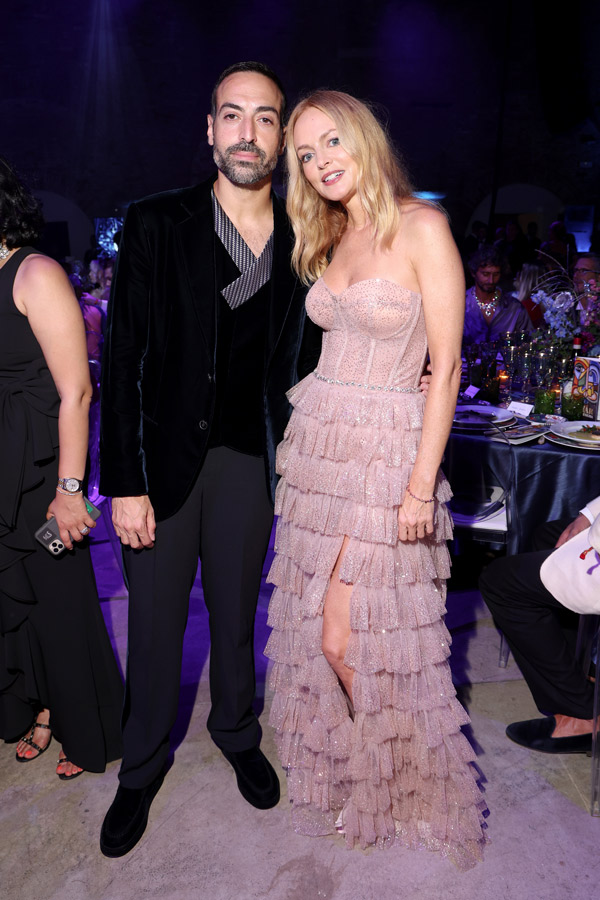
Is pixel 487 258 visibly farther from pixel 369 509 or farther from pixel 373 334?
pixel 369 509

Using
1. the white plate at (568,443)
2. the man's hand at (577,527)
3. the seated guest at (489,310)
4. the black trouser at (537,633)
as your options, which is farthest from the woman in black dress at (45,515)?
the seated guest at (489,310)

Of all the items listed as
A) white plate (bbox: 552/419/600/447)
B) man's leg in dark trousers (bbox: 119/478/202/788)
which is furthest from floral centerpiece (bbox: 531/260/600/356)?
man's leg in dark trousers (bbox: 119/478/202/788)

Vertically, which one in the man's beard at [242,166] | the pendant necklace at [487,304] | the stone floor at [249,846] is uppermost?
the man's beard at [242,166]

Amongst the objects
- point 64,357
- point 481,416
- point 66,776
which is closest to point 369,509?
point 64,357

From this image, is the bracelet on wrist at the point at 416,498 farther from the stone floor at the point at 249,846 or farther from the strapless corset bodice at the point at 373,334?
the stone floor at the point at 249,846

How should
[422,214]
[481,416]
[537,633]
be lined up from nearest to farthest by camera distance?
[422,214] → [537,633] → [481,416]

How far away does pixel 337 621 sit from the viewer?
1.80m

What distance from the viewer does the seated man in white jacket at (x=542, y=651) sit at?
87.1 inches

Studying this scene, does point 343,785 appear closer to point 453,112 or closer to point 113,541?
point 113,541

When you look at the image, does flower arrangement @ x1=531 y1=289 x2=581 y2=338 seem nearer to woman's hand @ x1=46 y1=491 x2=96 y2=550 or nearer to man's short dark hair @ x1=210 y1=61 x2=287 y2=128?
man's short dark hair @ x1=210 y1=61 x2=287 y2=128

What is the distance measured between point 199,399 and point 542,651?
4.38 ft

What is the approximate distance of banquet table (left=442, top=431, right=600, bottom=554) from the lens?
262cm

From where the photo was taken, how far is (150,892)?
5.81ft

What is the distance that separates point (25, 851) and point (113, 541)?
5.05ft
